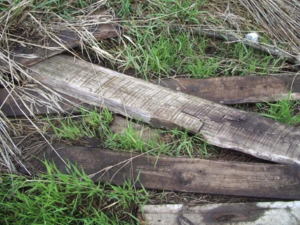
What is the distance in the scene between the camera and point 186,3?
129 inches

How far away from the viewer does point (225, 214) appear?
84.2 inches

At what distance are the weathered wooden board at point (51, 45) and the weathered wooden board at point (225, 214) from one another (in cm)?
147

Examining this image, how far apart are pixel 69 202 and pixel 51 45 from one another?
131 centimetres

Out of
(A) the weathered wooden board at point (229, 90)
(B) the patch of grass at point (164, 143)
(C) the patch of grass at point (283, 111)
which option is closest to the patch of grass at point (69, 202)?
(B) the patch of grass at point (164, 143)

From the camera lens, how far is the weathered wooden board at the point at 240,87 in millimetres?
2775

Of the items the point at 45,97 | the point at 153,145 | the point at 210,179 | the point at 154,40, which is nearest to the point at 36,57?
the point at 45,97

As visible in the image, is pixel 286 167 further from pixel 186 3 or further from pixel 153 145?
pixel 186 3

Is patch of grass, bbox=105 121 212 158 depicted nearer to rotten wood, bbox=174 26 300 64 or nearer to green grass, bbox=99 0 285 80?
green grass, bbox=99 0 285 80

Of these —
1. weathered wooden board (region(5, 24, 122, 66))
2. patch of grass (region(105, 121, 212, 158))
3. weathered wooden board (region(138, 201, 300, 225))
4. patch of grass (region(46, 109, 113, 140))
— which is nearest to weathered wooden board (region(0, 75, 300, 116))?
patch of grass (region(46, 109, 113, 140))

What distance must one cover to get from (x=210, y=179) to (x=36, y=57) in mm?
1638

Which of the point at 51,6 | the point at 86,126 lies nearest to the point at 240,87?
the point at 86,126

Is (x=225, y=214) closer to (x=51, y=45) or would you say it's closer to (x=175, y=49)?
(x=175, y=49)

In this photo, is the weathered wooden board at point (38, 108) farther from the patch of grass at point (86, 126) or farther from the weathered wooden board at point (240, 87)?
the weathered wooden board at point (240, 87)

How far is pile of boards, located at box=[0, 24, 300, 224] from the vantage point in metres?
2.18
